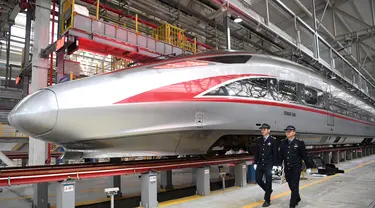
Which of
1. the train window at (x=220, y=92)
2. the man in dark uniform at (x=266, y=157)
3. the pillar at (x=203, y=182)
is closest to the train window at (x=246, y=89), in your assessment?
the train window at (x=220, y=92)

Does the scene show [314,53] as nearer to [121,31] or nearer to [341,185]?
[341,185]

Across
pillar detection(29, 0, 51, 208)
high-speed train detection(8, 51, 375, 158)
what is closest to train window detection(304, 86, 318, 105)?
high-speed train detection(8, 51, 375, 158)

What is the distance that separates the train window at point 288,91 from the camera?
603 centimetres

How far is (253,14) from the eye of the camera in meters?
9.20

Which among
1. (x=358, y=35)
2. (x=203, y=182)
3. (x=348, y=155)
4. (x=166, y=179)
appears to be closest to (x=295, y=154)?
(x=203, y=182)

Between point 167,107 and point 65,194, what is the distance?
5.60 ft

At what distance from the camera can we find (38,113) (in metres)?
3.40

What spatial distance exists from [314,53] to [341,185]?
8103 mm

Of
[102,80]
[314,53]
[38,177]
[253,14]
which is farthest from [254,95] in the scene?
[314,53]

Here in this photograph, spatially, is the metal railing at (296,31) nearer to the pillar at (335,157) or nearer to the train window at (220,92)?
the pillar at (335,157)

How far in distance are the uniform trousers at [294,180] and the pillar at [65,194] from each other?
9.82 ft

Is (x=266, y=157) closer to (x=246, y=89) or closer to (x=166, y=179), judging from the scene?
(x=246, y=89)

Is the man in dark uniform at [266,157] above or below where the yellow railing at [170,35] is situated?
below

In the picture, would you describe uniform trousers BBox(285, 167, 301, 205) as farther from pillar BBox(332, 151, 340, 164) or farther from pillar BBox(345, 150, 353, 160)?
pillar BBox(345, 150, 353, 160)
